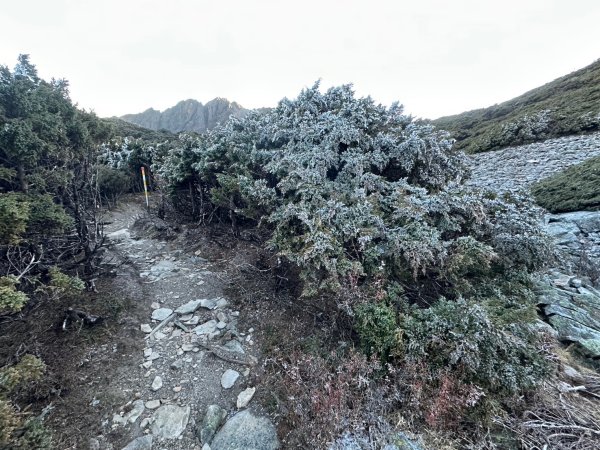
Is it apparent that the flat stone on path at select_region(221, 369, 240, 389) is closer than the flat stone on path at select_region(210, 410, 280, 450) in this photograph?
No

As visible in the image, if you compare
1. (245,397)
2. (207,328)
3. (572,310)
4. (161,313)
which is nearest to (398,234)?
(245,397)

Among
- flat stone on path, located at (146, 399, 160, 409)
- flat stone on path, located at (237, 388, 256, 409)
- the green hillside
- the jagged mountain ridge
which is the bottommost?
flat stone on path, located at (237, 388, 256, 409)

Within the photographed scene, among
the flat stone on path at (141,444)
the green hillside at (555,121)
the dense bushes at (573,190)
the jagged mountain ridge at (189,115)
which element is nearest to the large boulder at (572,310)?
the dense bushes at (573,190)

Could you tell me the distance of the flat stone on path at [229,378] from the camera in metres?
2.88

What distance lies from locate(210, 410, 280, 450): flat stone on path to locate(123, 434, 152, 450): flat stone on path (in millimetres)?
548

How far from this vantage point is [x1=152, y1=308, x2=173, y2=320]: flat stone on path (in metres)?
3.82

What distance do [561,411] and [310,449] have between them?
2213 millimetres

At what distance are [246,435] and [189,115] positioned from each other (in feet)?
159

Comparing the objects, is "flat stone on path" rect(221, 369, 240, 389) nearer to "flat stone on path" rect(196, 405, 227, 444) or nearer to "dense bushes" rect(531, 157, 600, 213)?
"flat stone on path" rect(196, 405, 227, 444)

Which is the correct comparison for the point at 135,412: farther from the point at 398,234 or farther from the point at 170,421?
the point at 398,234

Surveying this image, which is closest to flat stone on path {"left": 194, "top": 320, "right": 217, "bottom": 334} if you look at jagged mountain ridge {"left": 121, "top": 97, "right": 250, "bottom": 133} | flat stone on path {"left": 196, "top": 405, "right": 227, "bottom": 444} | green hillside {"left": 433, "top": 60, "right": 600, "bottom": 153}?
flat stone on path {"left": 196, "top": 405, "right": 227, "bottom": 444}

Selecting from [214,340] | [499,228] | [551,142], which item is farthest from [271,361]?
[551,142]

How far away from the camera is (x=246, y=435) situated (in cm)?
241

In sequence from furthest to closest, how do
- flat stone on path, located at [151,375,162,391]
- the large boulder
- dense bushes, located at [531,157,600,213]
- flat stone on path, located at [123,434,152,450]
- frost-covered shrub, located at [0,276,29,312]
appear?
dense bushes, located at [531,157,600,213]
the large boulder
flat stone on path, located at [151,375,162,391]
flat stone on path, located at [123,434,152,450]
frost-covered shrub, located at [0,276,29,312]
